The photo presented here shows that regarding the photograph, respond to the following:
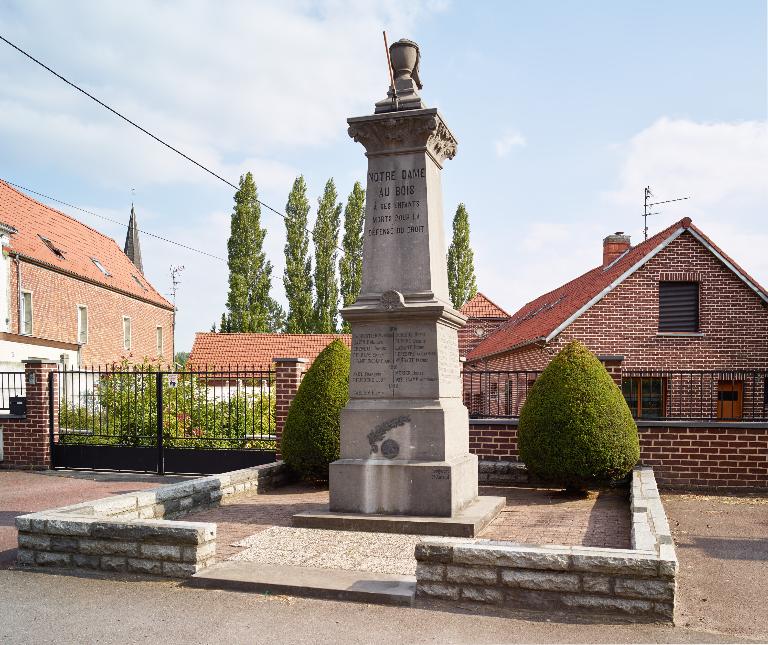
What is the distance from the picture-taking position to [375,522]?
688 centimetres

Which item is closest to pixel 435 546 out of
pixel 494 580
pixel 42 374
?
pixel 494 580

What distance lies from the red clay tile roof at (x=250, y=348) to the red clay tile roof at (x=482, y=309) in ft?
20.2

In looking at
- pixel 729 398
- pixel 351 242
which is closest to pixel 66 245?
pixel 351 242

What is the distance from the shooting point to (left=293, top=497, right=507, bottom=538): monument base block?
6602 mm

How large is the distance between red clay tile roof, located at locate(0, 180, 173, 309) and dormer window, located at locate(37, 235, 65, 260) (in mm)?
55

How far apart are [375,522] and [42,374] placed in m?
9.33

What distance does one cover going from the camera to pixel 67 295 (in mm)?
28766

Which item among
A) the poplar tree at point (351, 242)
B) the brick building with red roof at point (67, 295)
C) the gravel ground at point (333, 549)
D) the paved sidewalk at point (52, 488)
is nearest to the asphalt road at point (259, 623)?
the gravel ground at point (333, 549)

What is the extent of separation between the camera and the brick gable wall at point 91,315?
25.9 m

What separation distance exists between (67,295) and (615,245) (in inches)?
849

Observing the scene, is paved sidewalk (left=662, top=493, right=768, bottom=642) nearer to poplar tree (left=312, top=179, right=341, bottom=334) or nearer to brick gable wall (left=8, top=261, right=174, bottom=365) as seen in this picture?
brick gable wall (left=8, top=261, right=174, bottom=365)

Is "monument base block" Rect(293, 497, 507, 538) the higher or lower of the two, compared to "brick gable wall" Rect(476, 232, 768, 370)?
lower

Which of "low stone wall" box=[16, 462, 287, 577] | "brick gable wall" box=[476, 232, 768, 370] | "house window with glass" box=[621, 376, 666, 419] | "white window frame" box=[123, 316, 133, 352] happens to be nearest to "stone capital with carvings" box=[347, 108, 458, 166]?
"low stone wall" box=[16, 462, 287, 577]

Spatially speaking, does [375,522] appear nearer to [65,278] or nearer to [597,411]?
[597,411]
